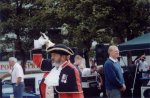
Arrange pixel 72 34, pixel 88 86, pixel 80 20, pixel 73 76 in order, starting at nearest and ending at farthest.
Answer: pixel 73 76, pixel 88 86, pixel 80 20, pixel 72 34

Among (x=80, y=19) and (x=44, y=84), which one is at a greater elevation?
(x=80, y=19)

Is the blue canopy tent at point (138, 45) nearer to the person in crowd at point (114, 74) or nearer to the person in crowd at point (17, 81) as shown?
the person in crowd at point (17, 81)

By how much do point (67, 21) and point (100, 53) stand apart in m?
13.5

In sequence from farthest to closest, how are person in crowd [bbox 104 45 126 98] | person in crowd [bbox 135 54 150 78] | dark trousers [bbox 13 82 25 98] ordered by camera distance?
person in crowd [bbox 135 54 150 78] → dark trousers [bbox 13 82 25 98] → person in crowd [bbox 104 45 126 98]

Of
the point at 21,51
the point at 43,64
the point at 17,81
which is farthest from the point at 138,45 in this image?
the point at 21,51

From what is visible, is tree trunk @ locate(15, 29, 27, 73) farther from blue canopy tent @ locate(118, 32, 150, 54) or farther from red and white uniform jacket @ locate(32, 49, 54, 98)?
red and white uniform jacket @ locate(32, 49, 54, 98)

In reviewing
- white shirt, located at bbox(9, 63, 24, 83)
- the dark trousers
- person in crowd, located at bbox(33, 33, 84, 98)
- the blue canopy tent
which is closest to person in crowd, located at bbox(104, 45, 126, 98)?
person in crowd, located at bbox(33, 33, 84, 98)

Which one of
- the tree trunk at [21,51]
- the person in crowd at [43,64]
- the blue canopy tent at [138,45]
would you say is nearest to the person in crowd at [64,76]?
the person in crowd at [43,64]

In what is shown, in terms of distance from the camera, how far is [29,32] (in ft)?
104

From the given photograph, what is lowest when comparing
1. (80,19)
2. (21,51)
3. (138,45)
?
(138,45)

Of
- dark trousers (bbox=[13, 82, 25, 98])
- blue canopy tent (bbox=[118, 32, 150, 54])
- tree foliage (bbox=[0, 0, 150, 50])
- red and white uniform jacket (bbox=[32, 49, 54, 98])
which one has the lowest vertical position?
dark trousers (bbox=[13, 82, 25, 98])

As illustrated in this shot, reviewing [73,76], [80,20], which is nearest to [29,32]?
[80,20]

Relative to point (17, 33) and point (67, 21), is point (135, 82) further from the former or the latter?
point (17, 33)

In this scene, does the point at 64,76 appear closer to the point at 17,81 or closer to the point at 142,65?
the point at 17,81
